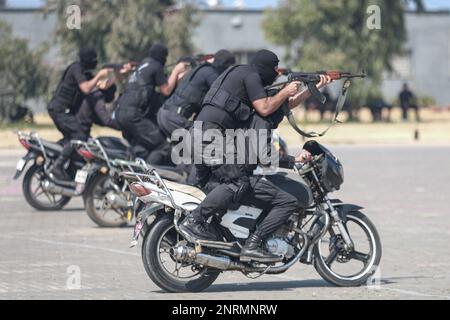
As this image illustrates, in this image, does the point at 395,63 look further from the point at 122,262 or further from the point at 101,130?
the point at 122,262

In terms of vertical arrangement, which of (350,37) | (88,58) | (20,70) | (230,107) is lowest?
(20,70)

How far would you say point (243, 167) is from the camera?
984 centimetres

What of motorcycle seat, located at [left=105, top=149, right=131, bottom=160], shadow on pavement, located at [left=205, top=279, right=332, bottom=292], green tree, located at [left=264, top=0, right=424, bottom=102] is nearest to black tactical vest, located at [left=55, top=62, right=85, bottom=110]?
motorcycle seat, located at [left=105, top=149, right=131, bottom=160]

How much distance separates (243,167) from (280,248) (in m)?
0.70

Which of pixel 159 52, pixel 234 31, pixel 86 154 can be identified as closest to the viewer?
pixel 86 154

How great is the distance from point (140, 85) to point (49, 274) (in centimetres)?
486

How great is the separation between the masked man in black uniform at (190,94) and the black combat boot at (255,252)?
4.84 m

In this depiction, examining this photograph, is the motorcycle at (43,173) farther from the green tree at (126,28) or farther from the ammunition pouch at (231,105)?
the green tree at (126,28)

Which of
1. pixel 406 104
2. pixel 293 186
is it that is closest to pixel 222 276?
pixel 293 186

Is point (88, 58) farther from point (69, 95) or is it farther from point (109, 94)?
point (109, 94)

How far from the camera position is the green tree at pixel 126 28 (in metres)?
41.9

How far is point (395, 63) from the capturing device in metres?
67.3

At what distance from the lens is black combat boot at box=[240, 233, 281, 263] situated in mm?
9797

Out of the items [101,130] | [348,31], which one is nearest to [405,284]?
[101,130]
